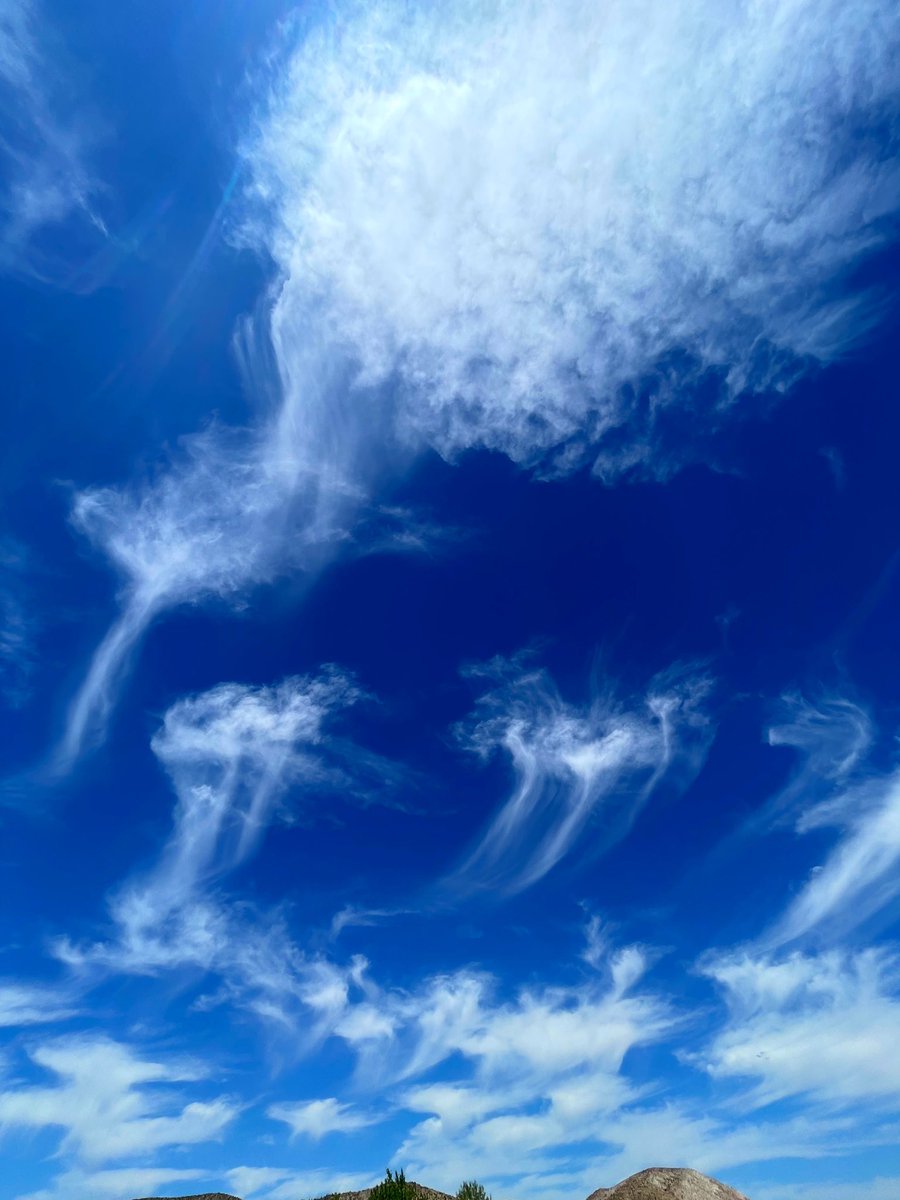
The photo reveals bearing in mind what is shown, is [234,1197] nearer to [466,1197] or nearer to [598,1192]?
[466,1197]

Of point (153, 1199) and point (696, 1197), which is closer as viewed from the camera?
point (696, 1197)

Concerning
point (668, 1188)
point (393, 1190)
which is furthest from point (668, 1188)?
point (393, 1190)

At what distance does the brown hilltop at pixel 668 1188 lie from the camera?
52.8 meters

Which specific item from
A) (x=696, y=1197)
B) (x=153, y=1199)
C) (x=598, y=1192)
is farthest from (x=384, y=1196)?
(x=153, y=1199)

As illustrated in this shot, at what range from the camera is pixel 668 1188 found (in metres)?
53.2

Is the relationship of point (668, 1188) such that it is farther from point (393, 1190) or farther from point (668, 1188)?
point (393, 1190)

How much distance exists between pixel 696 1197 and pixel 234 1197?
184ft

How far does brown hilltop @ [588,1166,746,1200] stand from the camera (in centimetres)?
5281

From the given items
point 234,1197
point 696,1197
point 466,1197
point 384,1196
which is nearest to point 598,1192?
point 696,1197

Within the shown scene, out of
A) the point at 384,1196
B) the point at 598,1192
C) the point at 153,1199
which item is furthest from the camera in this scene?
the point at 153,1199

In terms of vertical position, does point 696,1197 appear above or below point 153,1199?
below

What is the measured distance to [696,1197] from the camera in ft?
174

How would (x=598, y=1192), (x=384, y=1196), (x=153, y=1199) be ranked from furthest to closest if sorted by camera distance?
(x=153, y=1199) < (x=384, y=1196) < (x=598, y=1192)

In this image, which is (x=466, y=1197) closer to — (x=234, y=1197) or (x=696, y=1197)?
(x=696, y=1197)
